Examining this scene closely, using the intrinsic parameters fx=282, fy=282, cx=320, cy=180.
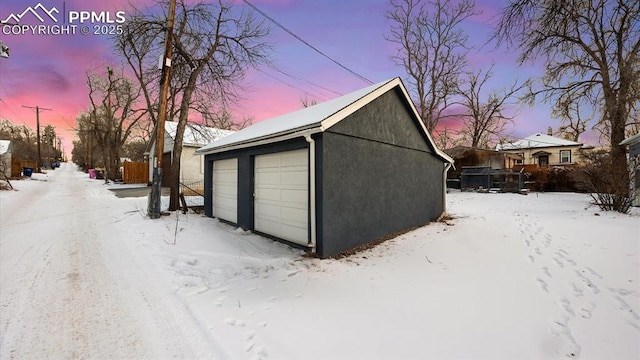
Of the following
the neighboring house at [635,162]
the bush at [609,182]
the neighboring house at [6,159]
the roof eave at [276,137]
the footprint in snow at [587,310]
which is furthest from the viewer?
the neighboring house at [6,159]

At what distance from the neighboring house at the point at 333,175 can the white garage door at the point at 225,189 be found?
3 centimetres

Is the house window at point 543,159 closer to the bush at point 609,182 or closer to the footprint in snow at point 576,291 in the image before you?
the bush at point 609,182

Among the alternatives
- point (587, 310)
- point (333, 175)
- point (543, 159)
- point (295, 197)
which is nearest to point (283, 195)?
point (295, 197)

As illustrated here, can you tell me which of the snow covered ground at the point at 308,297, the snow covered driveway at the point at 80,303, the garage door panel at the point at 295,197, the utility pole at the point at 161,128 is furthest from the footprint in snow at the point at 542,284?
the utility pole at the point at 161,128

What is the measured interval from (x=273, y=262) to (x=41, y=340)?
122 inches

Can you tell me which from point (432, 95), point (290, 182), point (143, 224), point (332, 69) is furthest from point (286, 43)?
point (432, 95)

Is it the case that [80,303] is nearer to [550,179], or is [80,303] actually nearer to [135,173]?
[135,173]

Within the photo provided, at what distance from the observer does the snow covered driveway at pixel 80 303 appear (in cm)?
266

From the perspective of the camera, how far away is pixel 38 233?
665 centimetres

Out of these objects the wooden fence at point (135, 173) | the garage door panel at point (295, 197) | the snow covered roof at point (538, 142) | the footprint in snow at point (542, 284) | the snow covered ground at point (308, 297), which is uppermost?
the snow covered roof at point (538, 142)

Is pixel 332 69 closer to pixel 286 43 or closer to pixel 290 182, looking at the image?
pixel 286 43

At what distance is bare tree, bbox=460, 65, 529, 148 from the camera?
89.0 feet

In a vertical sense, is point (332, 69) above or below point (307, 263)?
above

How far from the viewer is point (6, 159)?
72.5 feet
